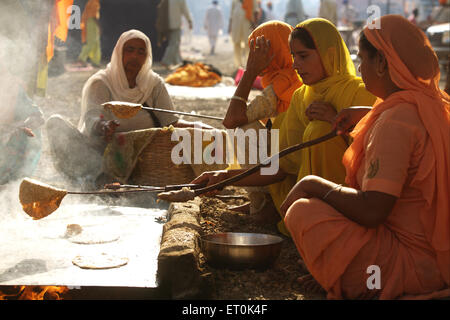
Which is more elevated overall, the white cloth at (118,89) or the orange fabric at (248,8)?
the orange fabric at (248,8)

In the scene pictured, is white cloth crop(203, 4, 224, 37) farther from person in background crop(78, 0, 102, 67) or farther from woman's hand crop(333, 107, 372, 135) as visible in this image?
woman's hand crop(333, 107, 372, 135)

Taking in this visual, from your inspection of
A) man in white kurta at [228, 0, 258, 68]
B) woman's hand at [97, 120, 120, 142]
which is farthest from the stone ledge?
man in white kurta at [228, 0, 258, 68]

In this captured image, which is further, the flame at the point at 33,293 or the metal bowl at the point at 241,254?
the metal bowl at the point at 241,254

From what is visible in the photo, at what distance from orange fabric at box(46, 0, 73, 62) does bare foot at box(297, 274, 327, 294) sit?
4.03 m

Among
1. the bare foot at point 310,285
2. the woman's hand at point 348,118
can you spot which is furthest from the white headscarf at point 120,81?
the bare foot at point 310,285

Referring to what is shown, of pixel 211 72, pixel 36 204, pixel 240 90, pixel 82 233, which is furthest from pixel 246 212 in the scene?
pixel 211 72

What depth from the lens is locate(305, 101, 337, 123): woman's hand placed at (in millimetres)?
3822

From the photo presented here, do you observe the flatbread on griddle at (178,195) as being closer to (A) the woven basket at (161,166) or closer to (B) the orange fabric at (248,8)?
(A) the woven basket at (161,166)

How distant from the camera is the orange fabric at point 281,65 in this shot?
462 centimetres

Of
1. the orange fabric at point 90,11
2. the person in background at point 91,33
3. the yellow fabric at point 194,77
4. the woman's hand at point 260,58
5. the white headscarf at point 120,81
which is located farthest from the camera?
the person in background at point 91,33

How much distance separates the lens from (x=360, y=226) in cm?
281

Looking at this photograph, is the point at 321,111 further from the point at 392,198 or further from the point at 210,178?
the point at 392,198

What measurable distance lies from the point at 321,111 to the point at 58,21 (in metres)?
3.45

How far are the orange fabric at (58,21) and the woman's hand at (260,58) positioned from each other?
2.46m
